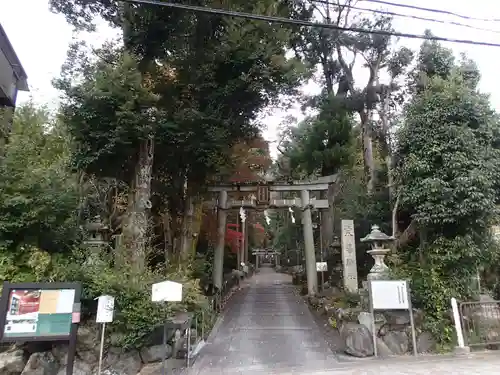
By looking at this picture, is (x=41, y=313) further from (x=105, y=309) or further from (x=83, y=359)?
(x=83, y=359)

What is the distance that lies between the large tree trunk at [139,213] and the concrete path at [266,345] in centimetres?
280

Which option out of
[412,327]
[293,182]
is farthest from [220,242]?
[412,327]

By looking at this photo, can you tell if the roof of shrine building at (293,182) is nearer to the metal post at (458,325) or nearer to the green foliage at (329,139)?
the green foliage at (329,139)

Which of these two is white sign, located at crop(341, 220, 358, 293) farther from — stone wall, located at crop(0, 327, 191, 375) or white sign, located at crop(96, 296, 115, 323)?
white sign, located at crop(96, 296, 115, 323)

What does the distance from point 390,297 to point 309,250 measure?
25.9 feet

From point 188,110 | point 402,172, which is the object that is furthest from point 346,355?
point 188,110

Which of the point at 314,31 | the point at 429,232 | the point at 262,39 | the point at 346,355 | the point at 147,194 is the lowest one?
the point at 346,355

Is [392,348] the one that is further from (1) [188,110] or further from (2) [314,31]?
(2) [314,31]

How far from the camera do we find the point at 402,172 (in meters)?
8.48

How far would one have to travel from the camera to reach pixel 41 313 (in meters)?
5.55

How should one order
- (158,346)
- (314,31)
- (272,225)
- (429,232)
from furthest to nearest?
(272,225), (314,31), (429,232), (158,346)

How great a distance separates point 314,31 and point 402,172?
11.4 metres

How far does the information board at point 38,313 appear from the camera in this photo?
17.8 feet

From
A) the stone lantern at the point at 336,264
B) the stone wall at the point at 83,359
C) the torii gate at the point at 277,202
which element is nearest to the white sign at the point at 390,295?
the stone wall at the point at 83,359
